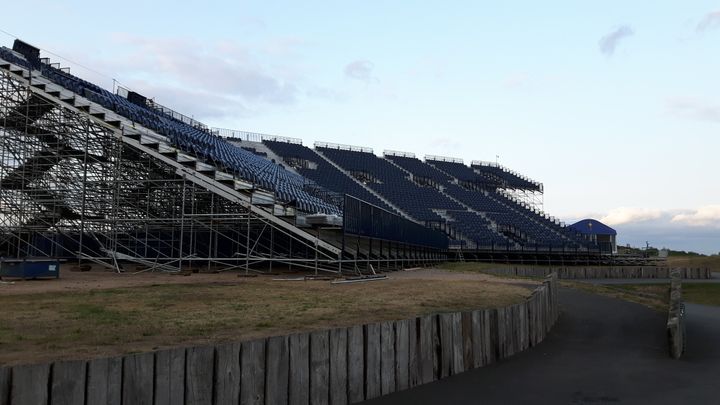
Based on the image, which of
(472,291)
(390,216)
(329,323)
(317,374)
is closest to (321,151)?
(390,216)

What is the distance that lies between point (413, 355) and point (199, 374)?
3.51 m

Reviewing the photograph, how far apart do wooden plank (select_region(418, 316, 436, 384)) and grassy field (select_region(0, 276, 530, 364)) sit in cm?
325

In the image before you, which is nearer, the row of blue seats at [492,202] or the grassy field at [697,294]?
the grassy field at [697,294]

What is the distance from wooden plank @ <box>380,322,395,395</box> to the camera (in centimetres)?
796

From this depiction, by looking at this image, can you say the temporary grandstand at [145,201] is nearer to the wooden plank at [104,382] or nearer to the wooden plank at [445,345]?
the wooden plank at [445,345]

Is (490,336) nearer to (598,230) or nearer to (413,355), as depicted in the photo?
(413,355)

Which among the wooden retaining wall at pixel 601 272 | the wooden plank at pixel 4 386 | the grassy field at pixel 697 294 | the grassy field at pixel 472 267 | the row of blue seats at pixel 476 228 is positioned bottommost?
the grassy field at pixel 697 294

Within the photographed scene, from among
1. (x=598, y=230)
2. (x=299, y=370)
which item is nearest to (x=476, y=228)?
(x=598, y=230)

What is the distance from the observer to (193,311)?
14.3 meters

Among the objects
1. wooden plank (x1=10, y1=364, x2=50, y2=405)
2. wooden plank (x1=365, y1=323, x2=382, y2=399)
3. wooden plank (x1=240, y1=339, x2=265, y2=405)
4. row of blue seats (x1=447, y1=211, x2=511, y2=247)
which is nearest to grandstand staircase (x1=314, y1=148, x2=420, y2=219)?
row of blue seats (x1=447, y1=211, x2=511, y2=247)

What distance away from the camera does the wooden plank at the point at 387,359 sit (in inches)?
313

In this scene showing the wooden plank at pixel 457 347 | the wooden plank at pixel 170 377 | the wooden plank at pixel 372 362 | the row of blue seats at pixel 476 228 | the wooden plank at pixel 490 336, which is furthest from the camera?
the row of blue seats at pixel 476 228

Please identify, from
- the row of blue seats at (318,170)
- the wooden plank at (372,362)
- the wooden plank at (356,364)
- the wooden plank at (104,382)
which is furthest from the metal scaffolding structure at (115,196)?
the wooden plank at (104,382)

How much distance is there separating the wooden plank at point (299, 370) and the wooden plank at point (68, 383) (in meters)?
2.36
